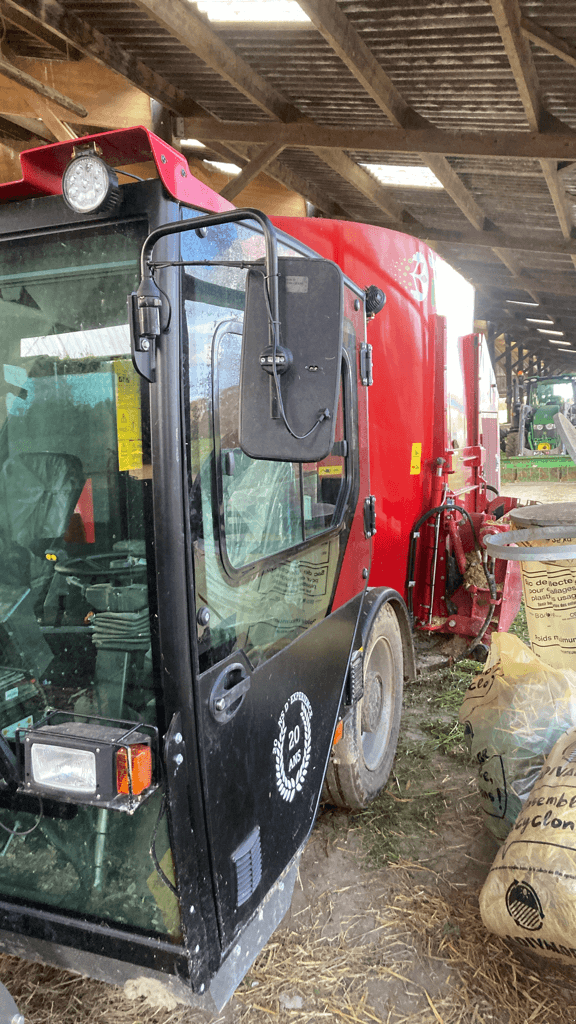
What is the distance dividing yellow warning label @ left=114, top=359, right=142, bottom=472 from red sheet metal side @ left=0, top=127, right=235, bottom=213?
0.40 meters

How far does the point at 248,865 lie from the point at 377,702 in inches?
64.9

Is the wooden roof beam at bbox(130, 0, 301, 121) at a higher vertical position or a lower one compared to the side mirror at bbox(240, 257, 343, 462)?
higher

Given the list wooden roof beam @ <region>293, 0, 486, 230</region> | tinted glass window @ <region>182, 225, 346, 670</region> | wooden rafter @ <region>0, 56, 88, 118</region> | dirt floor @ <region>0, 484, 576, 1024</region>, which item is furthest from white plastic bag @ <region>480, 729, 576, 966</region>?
wooden rafter @ <region>0, 56, 88, 118</region>

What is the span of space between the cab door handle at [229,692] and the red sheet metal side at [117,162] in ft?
3.69

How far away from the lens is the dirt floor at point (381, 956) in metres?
2.11

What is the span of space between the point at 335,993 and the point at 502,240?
9.16 meters

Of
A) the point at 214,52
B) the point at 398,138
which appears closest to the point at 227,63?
the point at 214,52

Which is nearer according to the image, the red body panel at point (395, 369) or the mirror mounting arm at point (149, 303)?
the mirror mounting arm at point (149, 303)

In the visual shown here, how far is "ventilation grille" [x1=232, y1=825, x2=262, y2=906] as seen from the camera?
1.76 metres

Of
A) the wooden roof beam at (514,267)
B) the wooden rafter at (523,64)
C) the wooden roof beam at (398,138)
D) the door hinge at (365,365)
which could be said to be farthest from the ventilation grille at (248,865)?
the wooden roof beam at (514,267)

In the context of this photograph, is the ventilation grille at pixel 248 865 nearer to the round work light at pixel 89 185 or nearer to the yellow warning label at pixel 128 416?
the yellow warning label at pixel 128 416

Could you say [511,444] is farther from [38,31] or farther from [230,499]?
[230,499]

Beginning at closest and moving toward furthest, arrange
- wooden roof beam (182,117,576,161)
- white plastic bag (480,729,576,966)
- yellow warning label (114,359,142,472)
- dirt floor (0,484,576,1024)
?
yellow warning label (114,359,142,472) < white plastic bag (480,729,576,966) < dirt floor (0,484,576,1024) < wooden roof beam (182,117,576,161)

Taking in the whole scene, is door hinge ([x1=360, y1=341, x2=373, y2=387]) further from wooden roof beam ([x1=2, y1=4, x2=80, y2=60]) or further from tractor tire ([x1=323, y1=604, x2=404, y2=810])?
wooden roof beam ([x1=2, y1=4, x2=80, y2=60])
